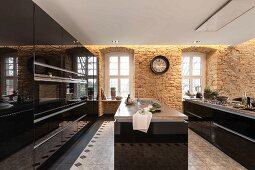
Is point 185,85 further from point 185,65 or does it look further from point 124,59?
point 124,59

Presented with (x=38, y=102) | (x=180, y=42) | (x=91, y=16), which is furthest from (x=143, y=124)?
(x=180, y=42)

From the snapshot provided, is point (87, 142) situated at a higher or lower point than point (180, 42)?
lower

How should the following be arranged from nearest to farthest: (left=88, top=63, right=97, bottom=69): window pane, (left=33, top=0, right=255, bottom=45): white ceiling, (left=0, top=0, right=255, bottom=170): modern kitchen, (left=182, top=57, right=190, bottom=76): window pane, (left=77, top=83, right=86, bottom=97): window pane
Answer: (left=0, top=0, right=255, bottom=170): modern kitchen
(left=33, top=0, right=255, bottom=45): white ceiling
(left=77, top=83, right=86, bottom=97): window pane
(left=88, top=63, right=97, bottom=69): window pane
(left=182, top=57, right=190, bottom=76): window pane

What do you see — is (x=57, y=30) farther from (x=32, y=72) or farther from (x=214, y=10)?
(x=214, y=10)

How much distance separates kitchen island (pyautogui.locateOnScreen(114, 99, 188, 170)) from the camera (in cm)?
238

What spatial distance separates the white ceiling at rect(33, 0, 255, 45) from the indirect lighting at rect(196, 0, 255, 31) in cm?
9

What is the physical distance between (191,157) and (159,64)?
431cm

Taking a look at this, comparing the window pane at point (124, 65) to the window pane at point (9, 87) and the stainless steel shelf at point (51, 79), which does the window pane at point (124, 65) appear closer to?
the stainless steel shelf at point (51, 79)

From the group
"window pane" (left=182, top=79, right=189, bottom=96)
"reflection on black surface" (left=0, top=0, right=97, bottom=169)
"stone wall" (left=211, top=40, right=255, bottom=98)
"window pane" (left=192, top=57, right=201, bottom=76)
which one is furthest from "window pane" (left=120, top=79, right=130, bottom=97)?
"reflection on black surface" (left=0, top=0, right=97, bottom=169)

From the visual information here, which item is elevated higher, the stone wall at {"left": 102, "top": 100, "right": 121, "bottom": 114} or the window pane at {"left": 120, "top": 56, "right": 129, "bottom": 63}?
the window pane at {"left": 120, "top": 56, "right": 129, "bottom": 63}

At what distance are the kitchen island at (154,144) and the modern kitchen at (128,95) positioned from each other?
0.04ft

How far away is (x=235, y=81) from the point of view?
7090 millimetres

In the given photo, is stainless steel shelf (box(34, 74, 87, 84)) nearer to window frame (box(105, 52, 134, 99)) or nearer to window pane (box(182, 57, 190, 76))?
window frame (box(105, 52, 134, 99))

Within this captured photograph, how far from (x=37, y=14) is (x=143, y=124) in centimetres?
208
